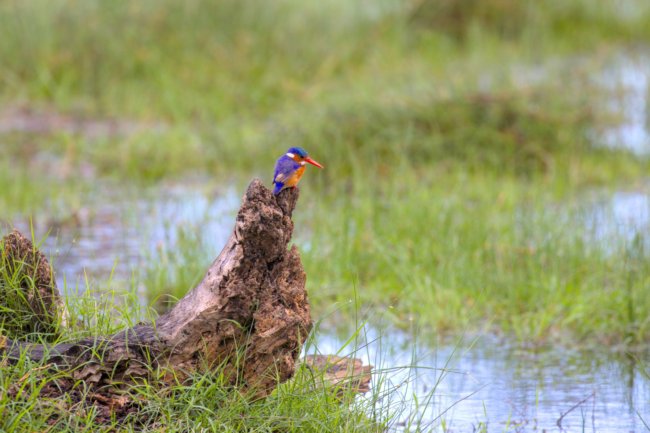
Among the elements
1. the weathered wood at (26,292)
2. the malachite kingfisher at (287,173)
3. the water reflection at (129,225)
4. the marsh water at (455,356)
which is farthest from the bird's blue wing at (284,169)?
the water reflection at (129,225)

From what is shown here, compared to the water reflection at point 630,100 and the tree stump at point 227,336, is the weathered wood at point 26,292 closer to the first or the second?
the tree stump at point 227,336

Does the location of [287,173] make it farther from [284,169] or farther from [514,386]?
[514,386]

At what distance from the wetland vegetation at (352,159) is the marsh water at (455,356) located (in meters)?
0.05

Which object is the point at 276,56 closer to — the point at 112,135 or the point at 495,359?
the point at 112,135

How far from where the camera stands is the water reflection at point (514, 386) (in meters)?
4.43

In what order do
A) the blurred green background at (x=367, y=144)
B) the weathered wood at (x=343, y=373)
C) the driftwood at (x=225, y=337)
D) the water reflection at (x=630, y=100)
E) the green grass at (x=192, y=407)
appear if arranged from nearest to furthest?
the green grass at (x=192, y=407), the driftwood at (x=225, y=337), the weathered wood at (x=343, y=373), the blurred green background at (x=367, y=144), the water reflection at (x=630, y=100)

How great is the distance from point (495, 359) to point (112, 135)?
17.9 feet

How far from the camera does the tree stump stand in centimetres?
356

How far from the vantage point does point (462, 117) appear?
8.85 metres

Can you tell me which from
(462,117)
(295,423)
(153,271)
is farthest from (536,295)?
(462,117)

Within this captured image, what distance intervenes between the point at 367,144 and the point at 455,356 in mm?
3526

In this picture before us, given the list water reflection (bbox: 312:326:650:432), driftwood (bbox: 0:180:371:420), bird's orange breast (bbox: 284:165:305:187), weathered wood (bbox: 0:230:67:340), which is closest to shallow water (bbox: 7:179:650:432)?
water reflection (bbox: 312:326:650:432)

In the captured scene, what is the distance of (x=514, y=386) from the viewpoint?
16.1 ft

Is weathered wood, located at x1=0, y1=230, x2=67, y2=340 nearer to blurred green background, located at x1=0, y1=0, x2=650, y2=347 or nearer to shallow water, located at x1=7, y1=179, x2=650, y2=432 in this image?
shallow water, located at x1=7, y1=179, x2=650, y2=432
